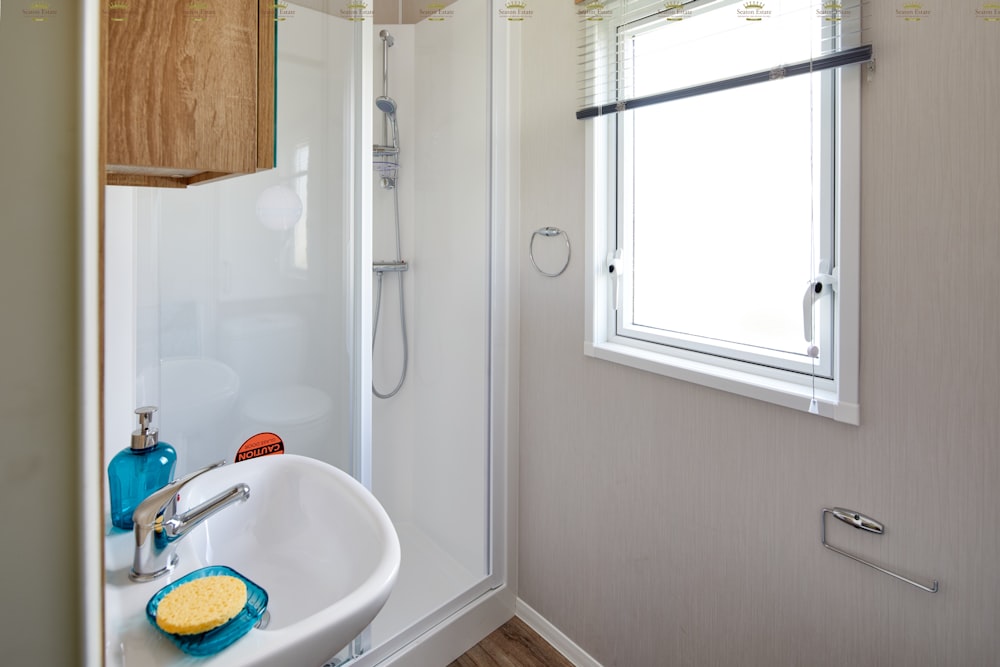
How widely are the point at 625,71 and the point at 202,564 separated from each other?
1.52 m

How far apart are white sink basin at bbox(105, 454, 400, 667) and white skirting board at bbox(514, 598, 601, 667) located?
1.15 m

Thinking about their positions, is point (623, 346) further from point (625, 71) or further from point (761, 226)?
point (625, 71)

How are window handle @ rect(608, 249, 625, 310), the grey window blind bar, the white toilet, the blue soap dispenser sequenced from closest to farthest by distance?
the blue soap dispenser
the grey window blind bar
the white toilet
window handle @ rect(608, 249, 625, 310)

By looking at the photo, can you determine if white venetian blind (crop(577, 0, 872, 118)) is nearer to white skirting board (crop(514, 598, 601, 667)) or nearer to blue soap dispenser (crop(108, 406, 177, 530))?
blue soap dispenser (crop(108, 406, 177, 530))

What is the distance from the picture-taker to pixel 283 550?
40.3 inches

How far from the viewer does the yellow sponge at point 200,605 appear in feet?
2.17

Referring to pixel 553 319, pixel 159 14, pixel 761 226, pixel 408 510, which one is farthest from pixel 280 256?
pixel 408 510

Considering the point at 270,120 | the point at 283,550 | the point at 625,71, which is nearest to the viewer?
the point at 270,120

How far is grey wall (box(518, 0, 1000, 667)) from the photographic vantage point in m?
0.97

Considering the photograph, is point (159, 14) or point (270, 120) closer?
point (159, 14)

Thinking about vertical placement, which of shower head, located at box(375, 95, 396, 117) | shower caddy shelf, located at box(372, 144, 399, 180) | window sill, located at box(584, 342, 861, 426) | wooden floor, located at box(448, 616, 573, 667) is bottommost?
wooden floor, located at box(448, 616, 573, 667)

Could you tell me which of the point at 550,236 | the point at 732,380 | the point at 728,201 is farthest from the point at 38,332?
the point at 550,236

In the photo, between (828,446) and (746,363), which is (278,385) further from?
(828,446)

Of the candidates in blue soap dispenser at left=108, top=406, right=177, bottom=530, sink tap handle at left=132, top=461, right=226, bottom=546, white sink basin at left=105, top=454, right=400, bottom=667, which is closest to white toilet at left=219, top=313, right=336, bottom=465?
white sink basin at left=105, top=454, right=400, bottom=667
